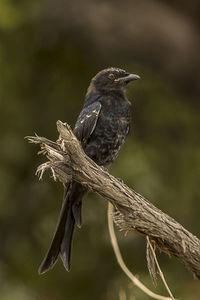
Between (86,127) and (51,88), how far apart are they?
378 cm

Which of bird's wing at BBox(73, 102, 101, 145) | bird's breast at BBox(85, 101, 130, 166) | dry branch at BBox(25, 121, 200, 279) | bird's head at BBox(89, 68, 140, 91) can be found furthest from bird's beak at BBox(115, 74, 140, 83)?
dry branch at BBox(25, 121, 200, 279)

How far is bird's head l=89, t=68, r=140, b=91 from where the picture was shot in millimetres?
5969

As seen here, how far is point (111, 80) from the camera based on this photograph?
236 inches

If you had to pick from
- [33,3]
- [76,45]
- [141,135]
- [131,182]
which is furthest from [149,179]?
[33,3]

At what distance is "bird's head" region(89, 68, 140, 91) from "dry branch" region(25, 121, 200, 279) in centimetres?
164

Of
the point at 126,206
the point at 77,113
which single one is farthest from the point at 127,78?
the point at 77,113

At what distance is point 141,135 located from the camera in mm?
9320

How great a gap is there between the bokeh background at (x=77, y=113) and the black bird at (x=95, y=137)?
2190mm

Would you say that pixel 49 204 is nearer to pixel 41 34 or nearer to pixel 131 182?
pixel 131 182

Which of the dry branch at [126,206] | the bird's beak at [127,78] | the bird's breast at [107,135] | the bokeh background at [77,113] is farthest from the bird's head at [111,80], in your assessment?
the bokeh background at [77,113]

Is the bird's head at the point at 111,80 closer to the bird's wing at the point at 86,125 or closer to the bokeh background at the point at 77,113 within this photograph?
the bird's wing at the point at 86,125

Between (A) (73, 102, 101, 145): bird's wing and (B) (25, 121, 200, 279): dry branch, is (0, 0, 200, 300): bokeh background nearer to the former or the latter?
(A) (73, 102, 101, 145): bird's wing

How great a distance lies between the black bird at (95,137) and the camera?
5450 mm

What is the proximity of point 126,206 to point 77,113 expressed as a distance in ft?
15.5
